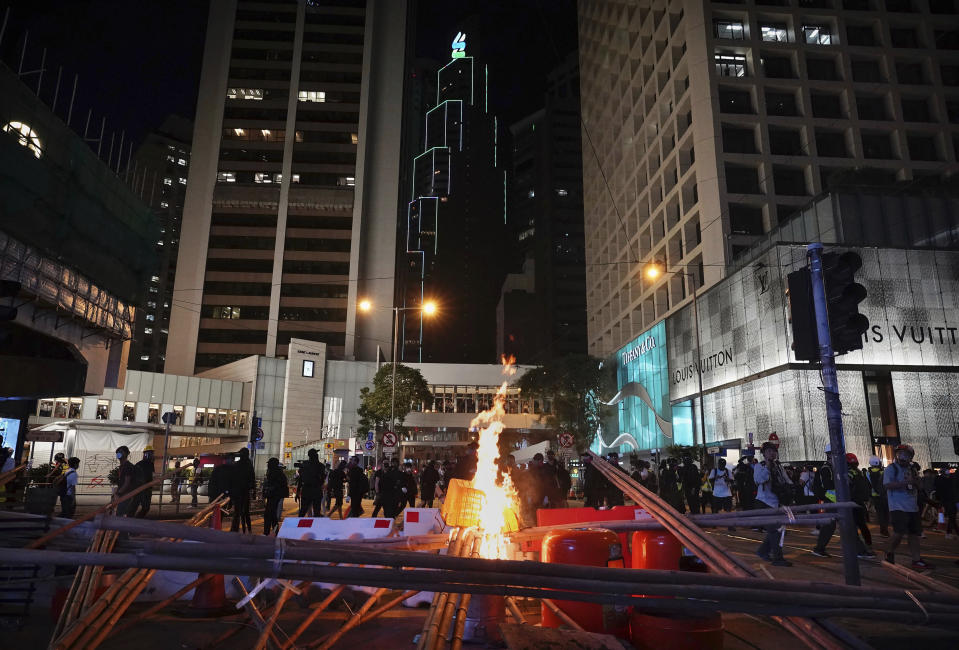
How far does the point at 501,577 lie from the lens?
8.41ft

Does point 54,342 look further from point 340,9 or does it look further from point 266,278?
point 340,9

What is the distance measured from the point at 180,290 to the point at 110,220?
188 feet

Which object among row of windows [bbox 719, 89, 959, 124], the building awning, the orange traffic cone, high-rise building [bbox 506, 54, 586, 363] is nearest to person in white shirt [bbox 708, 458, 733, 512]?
the orange traffic cone

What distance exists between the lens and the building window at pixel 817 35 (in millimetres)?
39844

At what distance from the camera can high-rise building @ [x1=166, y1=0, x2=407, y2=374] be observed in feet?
240

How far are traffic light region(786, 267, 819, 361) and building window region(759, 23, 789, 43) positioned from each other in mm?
41647

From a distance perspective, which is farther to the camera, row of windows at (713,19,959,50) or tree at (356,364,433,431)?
tree at (356,364,433,431)

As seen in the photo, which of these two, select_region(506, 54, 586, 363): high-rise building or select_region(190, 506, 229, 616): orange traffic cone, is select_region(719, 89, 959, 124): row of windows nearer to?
select_region(190, 506, 229, 616): orange traffic cone

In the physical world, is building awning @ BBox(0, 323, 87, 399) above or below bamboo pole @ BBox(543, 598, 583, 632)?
above

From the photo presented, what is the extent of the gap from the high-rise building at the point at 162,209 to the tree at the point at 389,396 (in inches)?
3104

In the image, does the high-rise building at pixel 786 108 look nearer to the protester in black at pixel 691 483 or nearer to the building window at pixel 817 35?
the building window at pixel 817 35

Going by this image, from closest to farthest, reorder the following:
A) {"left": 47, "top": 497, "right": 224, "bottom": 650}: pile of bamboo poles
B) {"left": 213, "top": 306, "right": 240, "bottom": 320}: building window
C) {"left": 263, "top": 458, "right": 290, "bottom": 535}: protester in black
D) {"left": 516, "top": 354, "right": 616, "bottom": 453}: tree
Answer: {"left": 47, "top": 497, "right": 224, "bottom": 650}: pile of bamboo poles, {"left": 263, "top": 458, "right": 290, "bottom": 535}: protester in black, {"left": 516, "top": 354, "right": 616, "bottom": 453}: tree, {"left": 213, "top": 306, "right": 240, "bottom": 320}: building window

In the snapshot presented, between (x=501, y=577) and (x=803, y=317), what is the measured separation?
5.70m

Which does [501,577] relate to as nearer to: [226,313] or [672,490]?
[672,490]
